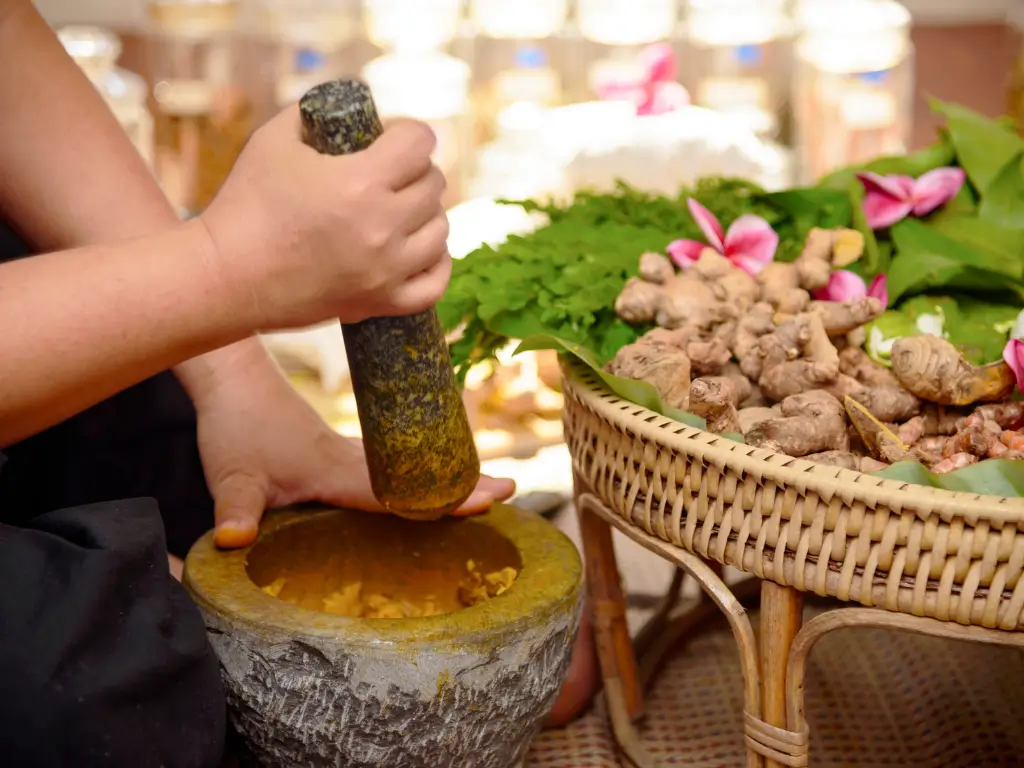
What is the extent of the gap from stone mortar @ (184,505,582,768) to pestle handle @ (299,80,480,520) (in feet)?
0.32

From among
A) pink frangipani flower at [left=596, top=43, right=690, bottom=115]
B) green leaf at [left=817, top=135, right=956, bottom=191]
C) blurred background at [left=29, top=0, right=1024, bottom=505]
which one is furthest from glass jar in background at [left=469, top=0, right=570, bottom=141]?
green leaf at [left=817, top=135, right=956, bottom=191]

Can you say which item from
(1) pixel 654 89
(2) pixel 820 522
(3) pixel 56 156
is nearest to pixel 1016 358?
(2) pixel 820 522

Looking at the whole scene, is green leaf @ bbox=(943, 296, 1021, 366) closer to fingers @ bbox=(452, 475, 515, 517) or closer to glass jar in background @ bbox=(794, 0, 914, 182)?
fingers @ bbox=(452, 475, 515, 517)

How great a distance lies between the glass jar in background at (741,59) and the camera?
3.13m

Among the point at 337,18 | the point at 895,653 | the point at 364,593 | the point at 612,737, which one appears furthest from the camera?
the point at 337,18

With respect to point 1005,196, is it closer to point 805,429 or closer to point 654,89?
point 805,429

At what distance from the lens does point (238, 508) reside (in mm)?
979

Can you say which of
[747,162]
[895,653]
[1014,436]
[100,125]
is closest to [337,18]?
[747,162]

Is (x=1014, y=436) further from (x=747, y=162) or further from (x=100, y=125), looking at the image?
(x=747, y=162)

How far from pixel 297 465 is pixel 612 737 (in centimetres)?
45

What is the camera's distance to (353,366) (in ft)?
2.90

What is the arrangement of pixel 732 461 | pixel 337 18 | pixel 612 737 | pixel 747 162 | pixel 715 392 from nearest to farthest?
1. pixel 732 461
2. pixel 715 392
3. pixel 612 737
4. pixel 747 162
5. pixel 337 18

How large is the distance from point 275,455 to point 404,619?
32 cm

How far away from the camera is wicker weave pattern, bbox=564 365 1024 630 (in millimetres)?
741
